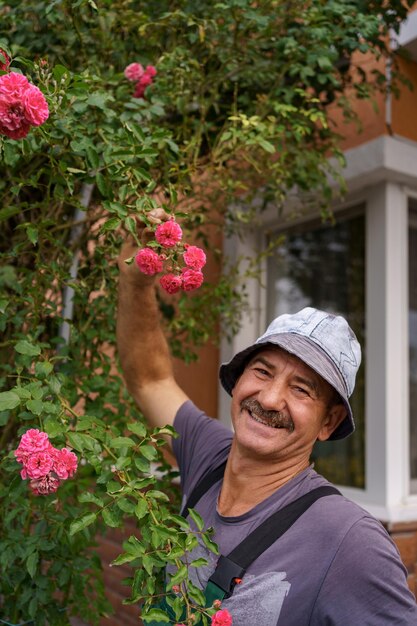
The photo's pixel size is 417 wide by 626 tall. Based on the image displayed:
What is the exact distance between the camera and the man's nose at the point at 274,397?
1.57 metres

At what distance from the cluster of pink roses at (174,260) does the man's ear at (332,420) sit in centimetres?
48

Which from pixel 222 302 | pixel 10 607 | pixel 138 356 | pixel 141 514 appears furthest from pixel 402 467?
pixel 141 514

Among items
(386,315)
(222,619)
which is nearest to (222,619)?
(222,619)

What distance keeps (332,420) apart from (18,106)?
1.07 metres

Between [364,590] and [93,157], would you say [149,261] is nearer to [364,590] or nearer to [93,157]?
[93,157]

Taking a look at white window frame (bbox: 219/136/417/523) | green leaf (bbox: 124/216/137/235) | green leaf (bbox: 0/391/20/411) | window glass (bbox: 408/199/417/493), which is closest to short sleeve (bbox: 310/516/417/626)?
green leaf (bbox: 0/391/20/411)

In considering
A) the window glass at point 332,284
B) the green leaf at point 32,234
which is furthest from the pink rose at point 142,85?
the window glass at point 332,284

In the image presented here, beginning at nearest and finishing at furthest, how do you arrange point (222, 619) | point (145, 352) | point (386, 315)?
1. point (222, 619)
2. point (145, 352)
3. point (386, 315)

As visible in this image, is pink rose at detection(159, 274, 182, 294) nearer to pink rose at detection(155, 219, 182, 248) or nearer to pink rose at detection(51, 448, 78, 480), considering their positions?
pink rose at detection(155, 219, 182, 248)

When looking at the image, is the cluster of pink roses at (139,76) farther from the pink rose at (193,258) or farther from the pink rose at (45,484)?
the pink rose at (45,484)

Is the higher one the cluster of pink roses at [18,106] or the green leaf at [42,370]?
the cluster of pink roses at [18,106]

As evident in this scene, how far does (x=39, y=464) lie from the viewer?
4.58 feet

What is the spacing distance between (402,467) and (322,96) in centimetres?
193

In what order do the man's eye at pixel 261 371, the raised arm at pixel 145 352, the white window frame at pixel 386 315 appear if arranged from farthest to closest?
the white window frame at pixel 386 315 → the raised arm at pixel 145 352 → the man's eye at pixel 261 371
